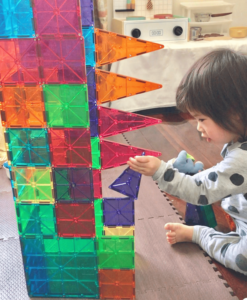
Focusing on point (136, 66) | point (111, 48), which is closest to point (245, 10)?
point (136, 66)

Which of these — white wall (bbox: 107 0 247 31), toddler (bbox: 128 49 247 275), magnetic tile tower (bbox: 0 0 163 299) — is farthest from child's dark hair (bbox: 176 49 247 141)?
white wall (bbox: 107 0 247 31)

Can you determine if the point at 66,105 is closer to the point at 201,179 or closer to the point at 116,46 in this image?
the point at 116,46

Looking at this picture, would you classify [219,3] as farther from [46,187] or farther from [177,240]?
[46,187]

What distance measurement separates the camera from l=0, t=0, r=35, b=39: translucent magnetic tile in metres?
0.66

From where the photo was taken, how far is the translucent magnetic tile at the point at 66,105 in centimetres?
71

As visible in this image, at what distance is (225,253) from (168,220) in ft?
0.85

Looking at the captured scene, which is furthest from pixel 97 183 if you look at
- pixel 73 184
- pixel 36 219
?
pixel 36 219

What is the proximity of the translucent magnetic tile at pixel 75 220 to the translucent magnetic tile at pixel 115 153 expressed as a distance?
0.11 metres

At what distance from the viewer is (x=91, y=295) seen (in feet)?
2.93

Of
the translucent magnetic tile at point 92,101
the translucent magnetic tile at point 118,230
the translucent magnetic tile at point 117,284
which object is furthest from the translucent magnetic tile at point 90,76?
the translucent magnetic tile at point 117,284

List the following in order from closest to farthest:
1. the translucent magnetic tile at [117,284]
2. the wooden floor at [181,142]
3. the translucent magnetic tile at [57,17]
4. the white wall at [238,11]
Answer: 1. the translucent magnetic tile at [57,17]
2. the translucent magnetic tile at [117,284]
3. the wooden floor at [181,142]
4. the white wall at [238,11]

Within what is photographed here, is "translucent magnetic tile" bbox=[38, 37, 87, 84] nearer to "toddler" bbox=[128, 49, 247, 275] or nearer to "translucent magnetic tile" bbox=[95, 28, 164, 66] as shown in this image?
"translucent magnetic tile" bbox=[95, 28, 164, 66]

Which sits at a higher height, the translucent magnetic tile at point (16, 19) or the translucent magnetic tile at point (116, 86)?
the translucent magnetic tile at point (16, 19)

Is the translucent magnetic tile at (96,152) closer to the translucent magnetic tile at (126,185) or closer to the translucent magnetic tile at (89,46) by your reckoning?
the translucent magnetic tile at (126,185)
